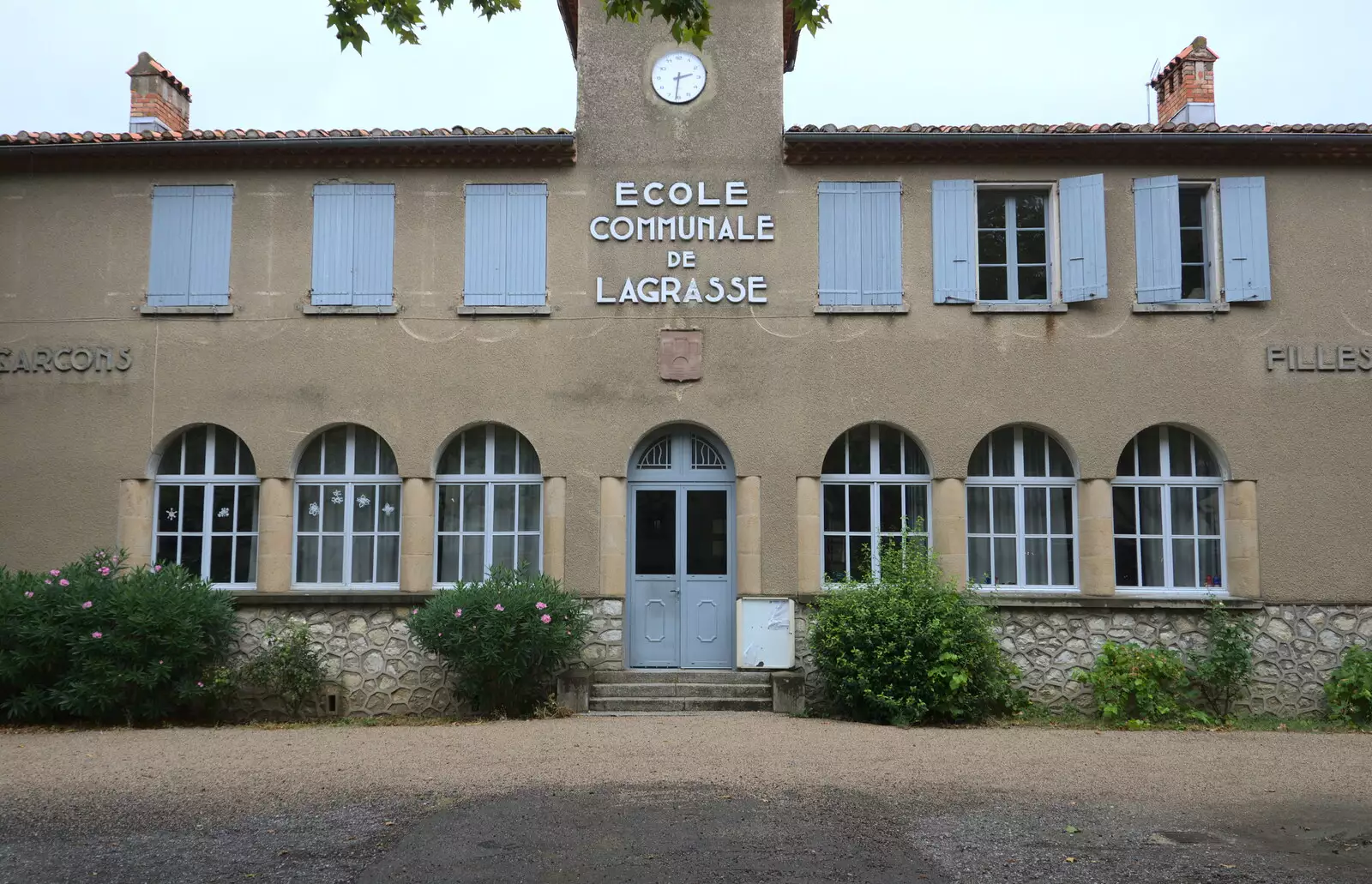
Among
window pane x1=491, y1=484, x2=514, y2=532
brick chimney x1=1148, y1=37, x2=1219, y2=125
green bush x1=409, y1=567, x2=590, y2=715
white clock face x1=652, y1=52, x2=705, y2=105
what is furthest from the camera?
brick chimney x1=1148, y1=37, x2=1219, y2=125

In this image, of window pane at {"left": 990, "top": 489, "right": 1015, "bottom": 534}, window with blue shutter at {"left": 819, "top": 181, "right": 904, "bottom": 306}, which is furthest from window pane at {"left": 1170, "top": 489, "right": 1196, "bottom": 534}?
window with blue shutter at {"left": 819, "top": 181, "right": 904, "bottom": 306}

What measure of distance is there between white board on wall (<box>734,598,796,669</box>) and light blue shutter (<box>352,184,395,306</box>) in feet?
15.3

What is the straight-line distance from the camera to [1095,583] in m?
11.0

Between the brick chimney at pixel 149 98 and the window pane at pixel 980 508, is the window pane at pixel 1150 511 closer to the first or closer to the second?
the window pane at pixel 980 508

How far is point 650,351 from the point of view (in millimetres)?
11328

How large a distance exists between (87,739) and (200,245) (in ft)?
16.1

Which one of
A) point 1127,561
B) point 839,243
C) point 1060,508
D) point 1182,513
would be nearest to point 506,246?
point 839,243

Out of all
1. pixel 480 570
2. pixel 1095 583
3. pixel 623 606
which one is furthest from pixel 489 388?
pixel 1095 583

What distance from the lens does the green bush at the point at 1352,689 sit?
10328 mm

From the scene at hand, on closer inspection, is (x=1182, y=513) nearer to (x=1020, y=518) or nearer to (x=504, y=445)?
(x=1020, y=518)

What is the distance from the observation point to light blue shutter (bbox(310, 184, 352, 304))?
11.5m

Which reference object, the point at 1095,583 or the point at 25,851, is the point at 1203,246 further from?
the point at 25,851

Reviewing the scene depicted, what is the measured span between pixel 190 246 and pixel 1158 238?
31.3 feet

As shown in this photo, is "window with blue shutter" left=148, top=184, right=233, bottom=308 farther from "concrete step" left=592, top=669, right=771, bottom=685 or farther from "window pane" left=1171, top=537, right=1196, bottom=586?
"window pane" left=1171, top=537, right=1196, bottom=586
